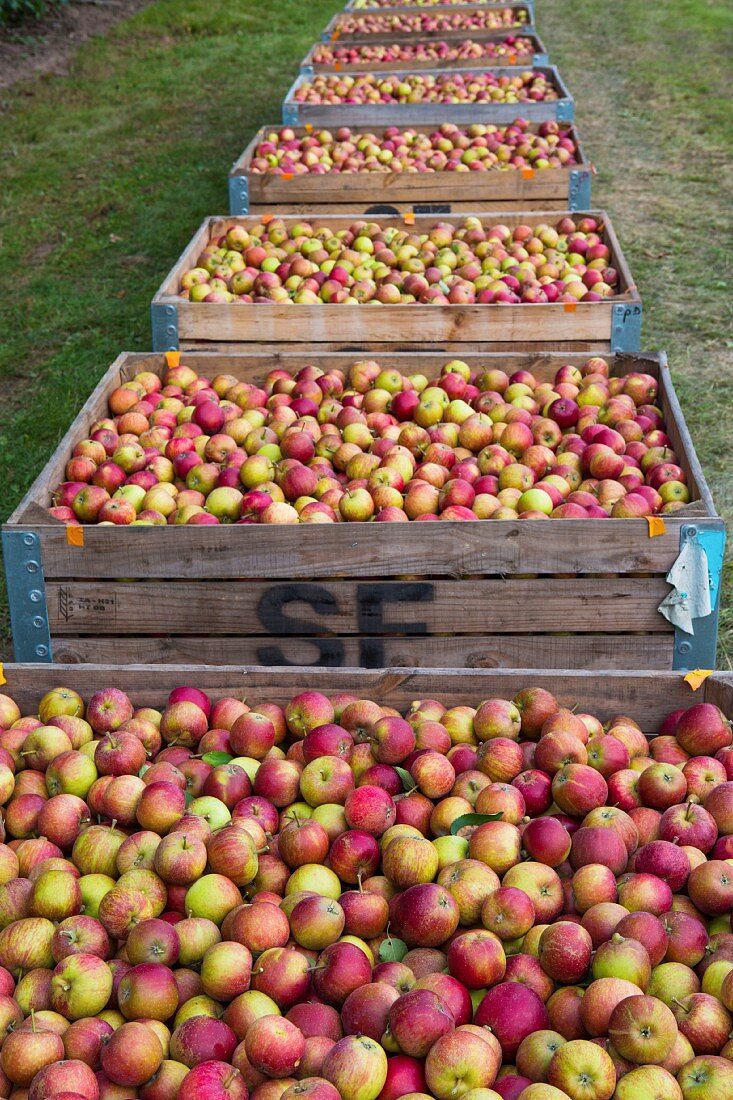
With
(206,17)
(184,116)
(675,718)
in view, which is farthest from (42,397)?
(206,17)

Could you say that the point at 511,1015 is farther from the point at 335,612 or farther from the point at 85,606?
the point at 85,606

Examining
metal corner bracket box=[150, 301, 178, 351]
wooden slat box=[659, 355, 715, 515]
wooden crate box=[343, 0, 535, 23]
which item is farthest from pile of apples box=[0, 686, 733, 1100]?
wooden crate box=[343, 0, 535, 23]

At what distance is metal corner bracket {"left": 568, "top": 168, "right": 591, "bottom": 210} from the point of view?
6.55m

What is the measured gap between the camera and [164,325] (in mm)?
4977

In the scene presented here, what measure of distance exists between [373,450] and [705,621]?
143cm

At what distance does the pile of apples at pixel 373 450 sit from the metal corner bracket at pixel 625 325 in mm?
460

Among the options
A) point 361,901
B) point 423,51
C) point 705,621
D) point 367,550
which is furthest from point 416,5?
point 361,901

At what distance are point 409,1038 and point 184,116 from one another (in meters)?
12.5

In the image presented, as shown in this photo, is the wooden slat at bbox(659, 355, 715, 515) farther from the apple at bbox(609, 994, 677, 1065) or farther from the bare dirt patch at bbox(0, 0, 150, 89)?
the bare dirt patch at bbox(0, 0, 150, 89)

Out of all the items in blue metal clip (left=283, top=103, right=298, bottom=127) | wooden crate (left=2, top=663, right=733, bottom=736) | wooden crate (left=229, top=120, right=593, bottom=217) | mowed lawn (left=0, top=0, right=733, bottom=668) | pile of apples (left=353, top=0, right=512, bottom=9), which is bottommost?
mowed lawn (left=0, top=0, right=733, bottom=668)

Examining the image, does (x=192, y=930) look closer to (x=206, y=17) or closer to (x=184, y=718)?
(x=184, y=718)

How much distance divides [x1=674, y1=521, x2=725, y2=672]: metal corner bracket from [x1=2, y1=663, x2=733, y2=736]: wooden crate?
0.49 metres

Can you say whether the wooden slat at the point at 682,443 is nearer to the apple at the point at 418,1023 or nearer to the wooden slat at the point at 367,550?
the wooden slat at the point at 367,550

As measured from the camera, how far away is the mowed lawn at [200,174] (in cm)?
664
